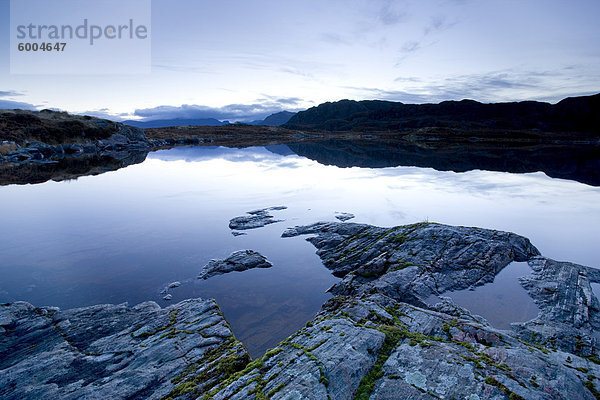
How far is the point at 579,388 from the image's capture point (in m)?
9.02

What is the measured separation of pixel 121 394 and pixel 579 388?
1491 cm

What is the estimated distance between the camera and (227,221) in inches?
1296

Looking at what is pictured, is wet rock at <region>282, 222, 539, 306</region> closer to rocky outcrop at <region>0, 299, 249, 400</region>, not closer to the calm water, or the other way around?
the calm water

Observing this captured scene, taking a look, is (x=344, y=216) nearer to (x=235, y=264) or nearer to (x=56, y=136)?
(x=235, y=264)

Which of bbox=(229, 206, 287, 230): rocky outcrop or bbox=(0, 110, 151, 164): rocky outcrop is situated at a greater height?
bbox=(0, 110, 151, 164): rocky outcrop

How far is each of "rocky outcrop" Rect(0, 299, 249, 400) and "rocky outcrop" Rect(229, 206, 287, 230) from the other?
14.8 meters

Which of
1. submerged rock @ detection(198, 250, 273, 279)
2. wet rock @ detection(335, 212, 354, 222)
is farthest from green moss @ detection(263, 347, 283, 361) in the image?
wet rock @ detection(335, 212, 354, 222)

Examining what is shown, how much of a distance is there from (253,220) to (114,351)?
67.7 feet

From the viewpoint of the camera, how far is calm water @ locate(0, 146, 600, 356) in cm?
1881

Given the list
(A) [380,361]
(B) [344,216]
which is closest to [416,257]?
(A) [380,361]

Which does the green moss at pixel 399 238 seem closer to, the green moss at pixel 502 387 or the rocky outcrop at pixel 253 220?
the rocky outcrop at pixel 253 220

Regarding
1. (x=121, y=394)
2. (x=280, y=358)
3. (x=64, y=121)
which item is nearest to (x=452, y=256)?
(x=280, y=358)

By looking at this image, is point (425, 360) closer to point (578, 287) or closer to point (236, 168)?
point (578, 287)

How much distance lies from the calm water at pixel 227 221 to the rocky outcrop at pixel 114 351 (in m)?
1.89
